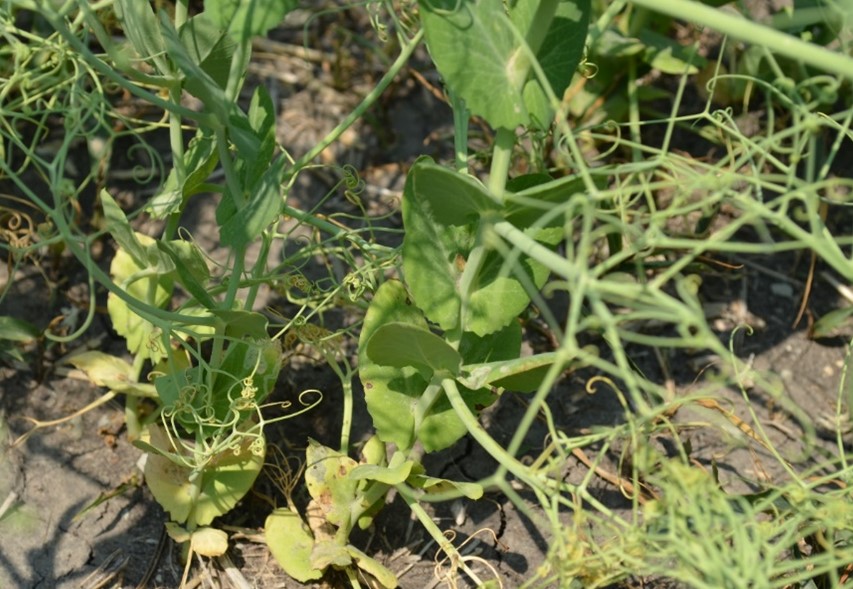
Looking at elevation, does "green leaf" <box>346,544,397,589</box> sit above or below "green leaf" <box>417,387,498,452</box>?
below

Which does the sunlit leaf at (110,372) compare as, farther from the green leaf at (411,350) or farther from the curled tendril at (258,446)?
the green leaf at (411,350)

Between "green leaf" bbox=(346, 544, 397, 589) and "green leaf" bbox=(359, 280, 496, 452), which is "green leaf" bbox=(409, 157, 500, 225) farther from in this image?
Answer: "green leaf" bbox=(346, 544, 397, 589)

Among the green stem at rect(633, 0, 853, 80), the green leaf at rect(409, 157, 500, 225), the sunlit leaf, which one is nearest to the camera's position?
the green stem at rect(633, 0, 853, 80)

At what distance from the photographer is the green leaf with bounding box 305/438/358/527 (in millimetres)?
1194

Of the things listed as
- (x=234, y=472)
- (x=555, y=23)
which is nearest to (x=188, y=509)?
(x=234, y=472)

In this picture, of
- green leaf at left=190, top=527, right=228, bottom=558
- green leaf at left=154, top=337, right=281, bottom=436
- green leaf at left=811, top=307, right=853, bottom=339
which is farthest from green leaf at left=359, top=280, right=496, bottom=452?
green leaf at left=811, top=307, right=853, bottom=339

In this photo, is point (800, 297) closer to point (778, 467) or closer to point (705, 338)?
point (778, 467)

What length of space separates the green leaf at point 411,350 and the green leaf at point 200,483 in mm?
246

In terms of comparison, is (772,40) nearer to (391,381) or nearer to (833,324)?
(391,381)

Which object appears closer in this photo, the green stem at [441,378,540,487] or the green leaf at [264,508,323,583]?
the green stem at [441,378,540,487]

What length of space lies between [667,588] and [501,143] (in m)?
0.59

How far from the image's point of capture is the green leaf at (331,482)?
3.92 feet

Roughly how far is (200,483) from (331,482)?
6.2 inches

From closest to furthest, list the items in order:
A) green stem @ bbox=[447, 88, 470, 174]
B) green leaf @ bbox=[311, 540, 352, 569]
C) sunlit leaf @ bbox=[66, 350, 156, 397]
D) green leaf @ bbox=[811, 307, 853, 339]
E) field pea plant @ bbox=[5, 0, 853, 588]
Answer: field pea plant @ bbox=[5, 0, 853, 588]
green stem @ bbox=[447, 88, 470, 174]
green leaf @ bbox=[311, 540, 352, 569]
sunlit leaf @ bbox=[66, 350, 156, 397]
green leaf @ bbox=[811, 307, 853, 339]
